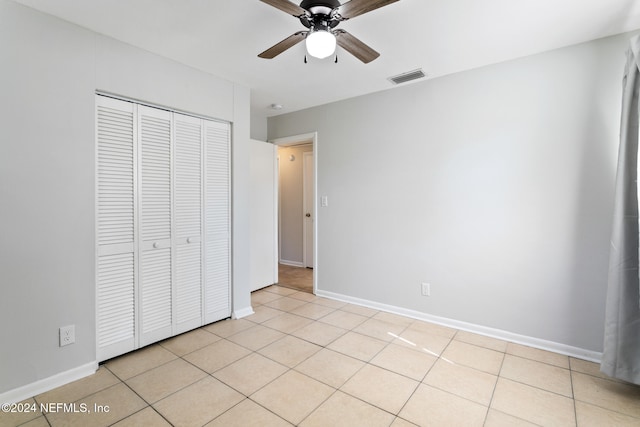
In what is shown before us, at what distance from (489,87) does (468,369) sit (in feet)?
7.95

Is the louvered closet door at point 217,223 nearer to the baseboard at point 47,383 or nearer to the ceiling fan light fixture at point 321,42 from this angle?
the baseboard at point 47,383

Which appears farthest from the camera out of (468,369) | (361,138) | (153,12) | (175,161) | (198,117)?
(361,138)

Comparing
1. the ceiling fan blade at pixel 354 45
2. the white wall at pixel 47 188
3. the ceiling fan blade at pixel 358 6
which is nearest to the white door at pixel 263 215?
the white wall at pixel 47 188

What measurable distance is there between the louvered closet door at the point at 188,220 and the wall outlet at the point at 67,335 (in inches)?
30.4

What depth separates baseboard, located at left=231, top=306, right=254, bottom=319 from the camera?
3242 millimetres

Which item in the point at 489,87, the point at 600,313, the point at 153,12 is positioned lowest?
the point at 600,313

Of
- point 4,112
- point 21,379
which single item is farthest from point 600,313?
point 4,112

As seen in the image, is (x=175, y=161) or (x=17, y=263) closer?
(x=17, y=263)

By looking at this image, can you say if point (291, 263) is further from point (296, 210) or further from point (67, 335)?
point (67, 335)

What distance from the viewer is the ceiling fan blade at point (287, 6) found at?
1.57m

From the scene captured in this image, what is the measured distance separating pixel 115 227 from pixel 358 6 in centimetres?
231

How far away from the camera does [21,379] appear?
1920 mm

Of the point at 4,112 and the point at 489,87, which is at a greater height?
the point at 489,87

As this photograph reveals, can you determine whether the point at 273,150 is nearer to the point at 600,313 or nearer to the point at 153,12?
the point at 153,12
